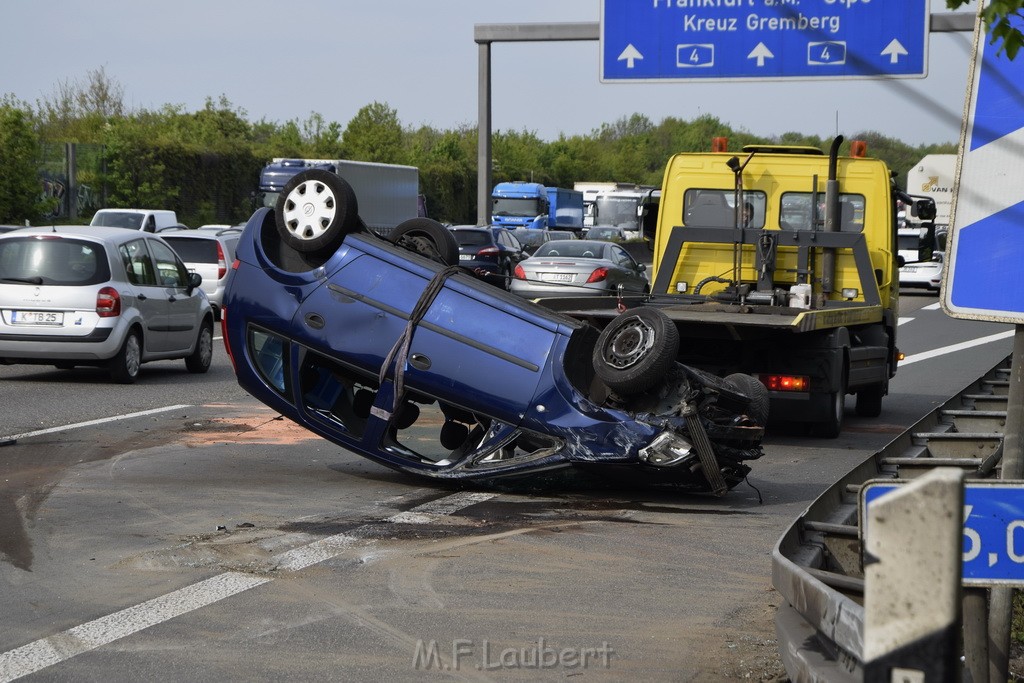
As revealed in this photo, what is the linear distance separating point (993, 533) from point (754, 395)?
6.00 meters

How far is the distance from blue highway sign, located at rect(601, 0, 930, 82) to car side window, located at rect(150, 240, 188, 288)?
314 inches

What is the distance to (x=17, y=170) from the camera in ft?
132

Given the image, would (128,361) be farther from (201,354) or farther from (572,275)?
(572,275)

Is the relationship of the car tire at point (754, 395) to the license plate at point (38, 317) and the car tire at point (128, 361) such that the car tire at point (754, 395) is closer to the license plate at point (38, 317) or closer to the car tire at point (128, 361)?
the car tire at point (128, 361)

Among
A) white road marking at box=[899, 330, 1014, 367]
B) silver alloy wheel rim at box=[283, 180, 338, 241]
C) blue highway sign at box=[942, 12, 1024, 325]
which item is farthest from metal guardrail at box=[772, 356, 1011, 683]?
white road marking at box=[899, 330, 1014, 367]

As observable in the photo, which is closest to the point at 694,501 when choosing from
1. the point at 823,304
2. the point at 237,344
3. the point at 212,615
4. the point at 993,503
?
the point at 237,344

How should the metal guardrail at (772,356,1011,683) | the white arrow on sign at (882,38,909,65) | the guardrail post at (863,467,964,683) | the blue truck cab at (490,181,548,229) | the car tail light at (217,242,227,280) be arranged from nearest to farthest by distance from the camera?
1. the guardrail post at (863,467,964,683)
2. the metal guardrail at (772,356,1011,683)
3. the white arrow on sign at (882,38,909,65)
4. the car tail light at (217,242,227,280)
5. the blue truck cab at (490,181,548,229)

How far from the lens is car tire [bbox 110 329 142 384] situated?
15.1 metres

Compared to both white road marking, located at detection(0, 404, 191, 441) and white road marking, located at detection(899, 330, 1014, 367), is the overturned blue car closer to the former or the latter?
white road marking, located at detection(0, 404, 191, 441)

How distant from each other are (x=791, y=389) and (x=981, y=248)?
849 centimetres

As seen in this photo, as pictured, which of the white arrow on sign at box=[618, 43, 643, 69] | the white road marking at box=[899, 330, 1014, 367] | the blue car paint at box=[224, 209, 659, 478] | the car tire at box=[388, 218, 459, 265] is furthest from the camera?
the white arrow on sign at box=[618, 43, 643, 69]

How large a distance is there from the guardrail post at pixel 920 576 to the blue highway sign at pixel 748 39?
18.4 m

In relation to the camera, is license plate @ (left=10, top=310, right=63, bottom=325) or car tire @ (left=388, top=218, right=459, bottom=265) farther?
license plate @ (left=10, top=310, right=63, bottom=325)

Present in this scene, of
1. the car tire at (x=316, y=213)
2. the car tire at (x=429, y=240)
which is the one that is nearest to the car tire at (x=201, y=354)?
the car tire at (x=429, y=240)
